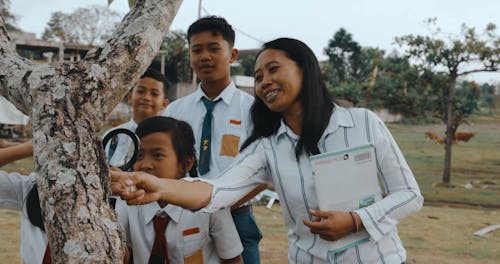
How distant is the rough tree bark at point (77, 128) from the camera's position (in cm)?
103

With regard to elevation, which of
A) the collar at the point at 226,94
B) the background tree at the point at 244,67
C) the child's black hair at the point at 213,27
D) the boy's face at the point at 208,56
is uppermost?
the background tree at the point at 244,67

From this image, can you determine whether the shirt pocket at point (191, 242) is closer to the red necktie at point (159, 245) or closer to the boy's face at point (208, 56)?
the red necktie at point (159, 245)

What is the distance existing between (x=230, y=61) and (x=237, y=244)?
116 cm

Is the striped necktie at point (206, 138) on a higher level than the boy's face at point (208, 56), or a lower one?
lower

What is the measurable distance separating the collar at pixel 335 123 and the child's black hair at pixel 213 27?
1104 millimetres

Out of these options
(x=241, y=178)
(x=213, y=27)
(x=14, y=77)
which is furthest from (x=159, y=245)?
(x=213, y=27)

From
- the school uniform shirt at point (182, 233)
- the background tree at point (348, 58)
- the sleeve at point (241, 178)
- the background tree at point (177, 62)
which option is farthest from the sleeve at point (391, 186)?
the background tree at point (348, 58)

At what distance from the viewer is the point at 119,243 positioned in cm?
107

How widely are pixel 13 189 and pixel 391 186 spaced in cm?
130

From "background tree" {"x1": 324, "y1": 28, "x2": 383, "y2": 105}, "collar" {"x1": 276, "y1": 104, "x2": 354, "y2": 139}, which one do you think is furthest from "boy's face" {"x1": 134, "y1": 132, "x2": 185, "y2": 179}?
"background tree" {"x1": 324, "y1": 28, "x2": 383, "y2": 105}

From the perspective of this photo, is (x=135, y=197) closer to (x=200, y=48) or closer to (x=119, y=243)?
(x=119, y=243)

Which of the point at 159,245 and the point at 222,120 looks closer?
the point at 159,245

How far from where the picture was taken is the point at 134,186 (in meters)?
1.27

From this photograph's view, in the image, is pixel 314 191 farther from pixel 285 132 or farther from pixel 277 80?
pixel 277 80
